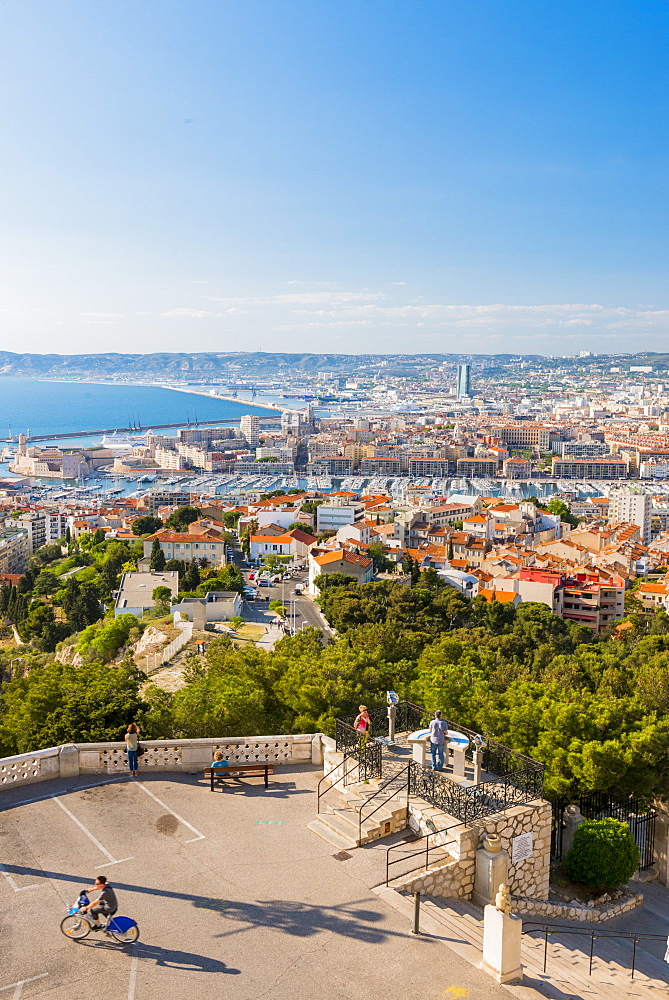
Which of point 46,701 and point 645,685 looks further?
point 645,685

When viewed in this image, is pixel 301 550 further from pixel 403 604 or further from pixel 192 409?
pixel 192 409

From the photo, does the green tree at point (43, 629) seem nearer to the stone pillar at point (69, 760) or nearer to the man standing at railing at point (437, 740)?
the stone pillar at point (69, 760)

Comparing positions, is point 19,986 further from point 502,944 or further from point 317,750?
point 317,750

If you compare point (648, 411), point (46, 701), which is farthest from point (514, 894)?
point (648, 411)

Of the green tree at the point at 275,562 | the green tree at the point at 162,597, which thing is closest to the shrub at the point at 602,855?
the green tree at the point at 162,597

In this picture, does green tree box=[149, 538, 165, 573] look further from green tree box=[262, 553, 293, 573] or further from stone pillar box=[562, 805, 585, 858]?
stone pillar box=[562, 805, 585, 858]

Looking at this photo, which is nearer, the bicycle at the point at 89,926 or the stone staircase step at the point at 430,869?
the bicycle at the point at 89,926

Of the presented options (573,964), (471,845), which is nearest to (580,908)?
(573,964)
